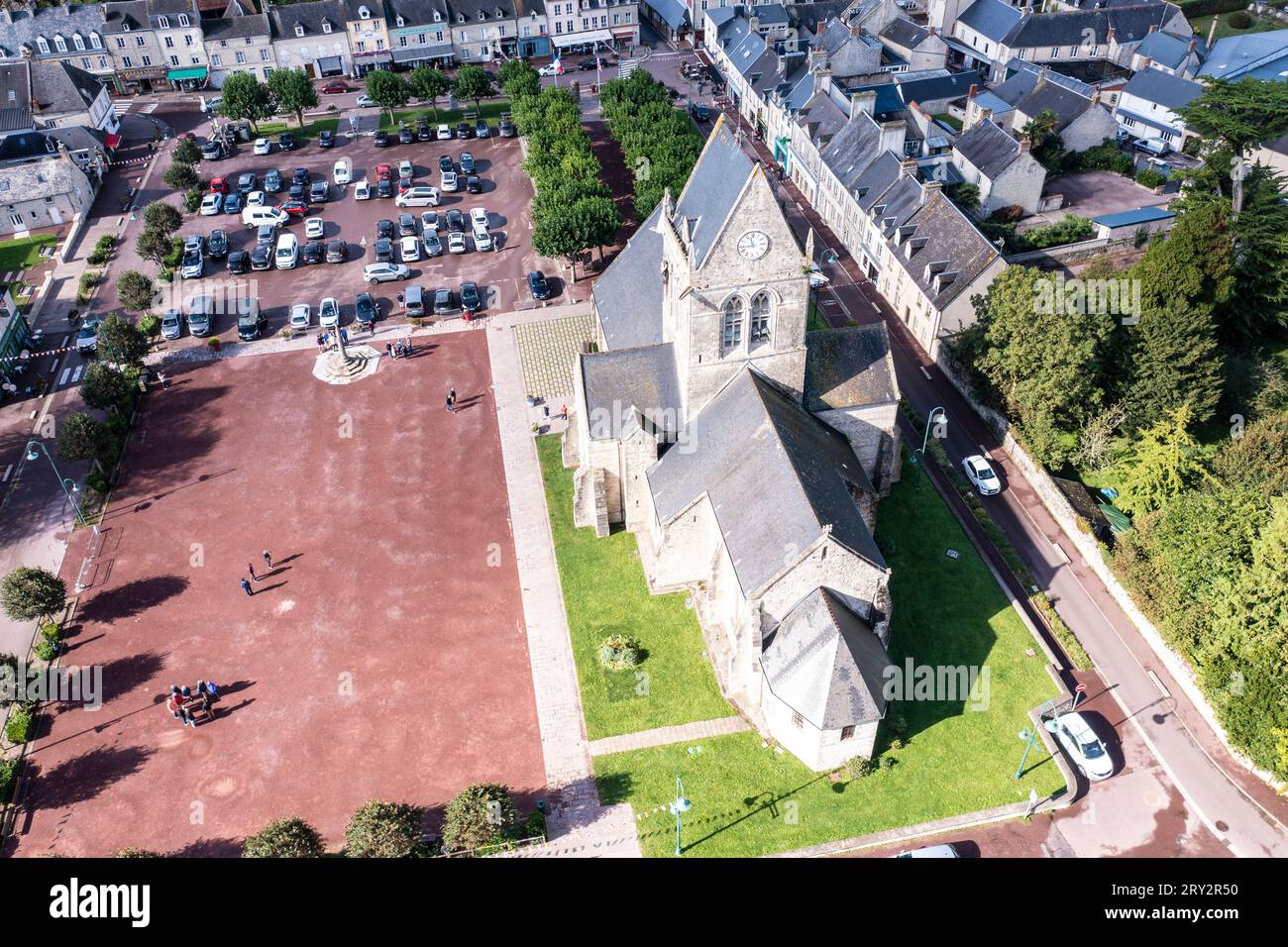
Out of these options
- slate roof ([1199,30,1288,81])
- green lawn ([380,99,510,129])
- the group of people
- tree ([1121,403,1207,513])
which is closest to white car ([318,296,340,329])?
the group of people

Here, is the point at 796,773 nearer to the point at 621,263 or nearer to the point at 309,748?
the point at 309,748

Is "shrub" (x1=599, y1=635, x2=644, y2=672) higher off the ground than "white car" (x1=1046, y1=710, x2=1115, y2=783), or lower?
higher

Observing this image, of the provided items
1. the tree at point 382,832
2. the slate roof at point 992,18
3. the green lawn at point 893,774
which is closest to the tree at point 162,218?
the tree at point 382,832

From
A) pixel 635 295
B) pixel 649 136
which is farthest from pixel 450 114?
pixel 635 295

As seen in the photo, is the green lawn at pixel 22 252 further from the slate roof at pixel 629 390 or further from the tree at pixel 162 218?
the slate roof at pixel 629 390

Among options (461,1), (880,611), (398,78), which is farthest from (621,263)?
(461,1)

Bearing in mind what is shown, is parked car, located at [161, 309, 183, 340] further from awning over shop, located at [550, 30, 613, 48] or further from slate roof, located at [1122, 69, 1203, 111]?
slate roof, located at [1122, 69, 1203, 111]
